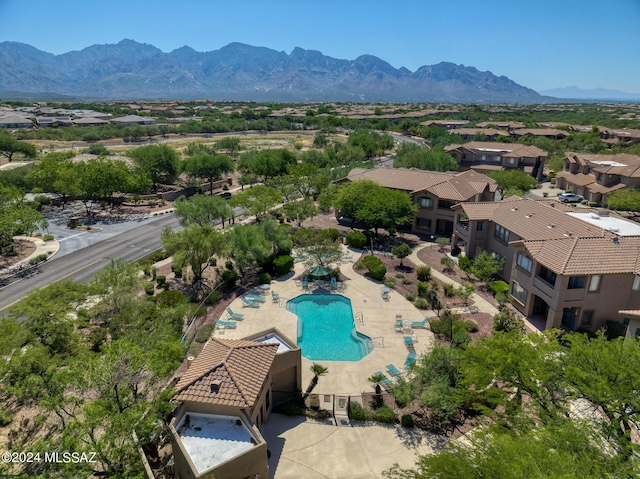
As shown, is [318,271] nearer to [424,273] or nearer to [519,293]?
[424,273]

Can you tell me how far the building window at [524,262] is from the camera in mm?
32906

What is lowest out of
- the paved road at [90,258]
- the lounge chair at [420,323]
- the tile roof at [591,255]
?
the lounge chair at [420,323]

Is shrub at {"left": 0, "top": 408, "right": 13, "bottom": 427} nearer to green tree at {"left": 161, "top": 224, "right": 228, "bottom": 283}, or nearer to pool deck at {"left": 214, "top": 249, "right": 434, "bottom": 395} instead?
pool deck at {"left": 214, "top": 249, "right": 434, "bottom": 395}

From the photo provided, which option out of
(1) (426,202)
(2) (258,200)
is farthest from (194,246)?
(1) (426,202)

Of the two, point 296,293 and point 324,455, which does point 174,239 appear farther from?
point 324,455

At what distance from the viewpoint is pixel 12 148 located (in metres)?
88.6

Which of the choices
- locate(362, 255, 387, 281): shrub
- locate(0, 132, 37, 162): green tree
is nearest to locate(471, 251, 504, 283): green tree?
locate(362, 255, 387, 281): shrub

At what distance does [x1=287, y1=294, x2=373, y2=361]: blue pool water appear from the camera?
2884cm

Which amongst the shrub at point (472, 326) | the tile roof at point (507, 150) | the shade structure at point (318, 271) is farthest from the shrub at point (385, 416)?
the tile roof at point (507, 150)

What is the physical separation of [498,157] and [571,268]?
199 ft

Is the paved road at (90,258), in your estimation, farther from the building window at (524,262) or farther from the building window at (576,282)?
the building window at (576,282)

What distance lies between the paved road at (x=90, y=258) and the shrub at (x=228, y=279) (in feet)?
32.4

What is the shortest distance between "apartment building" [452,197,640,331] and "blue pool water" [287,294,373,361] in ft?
47.6

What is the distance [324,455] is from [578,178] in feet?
251
